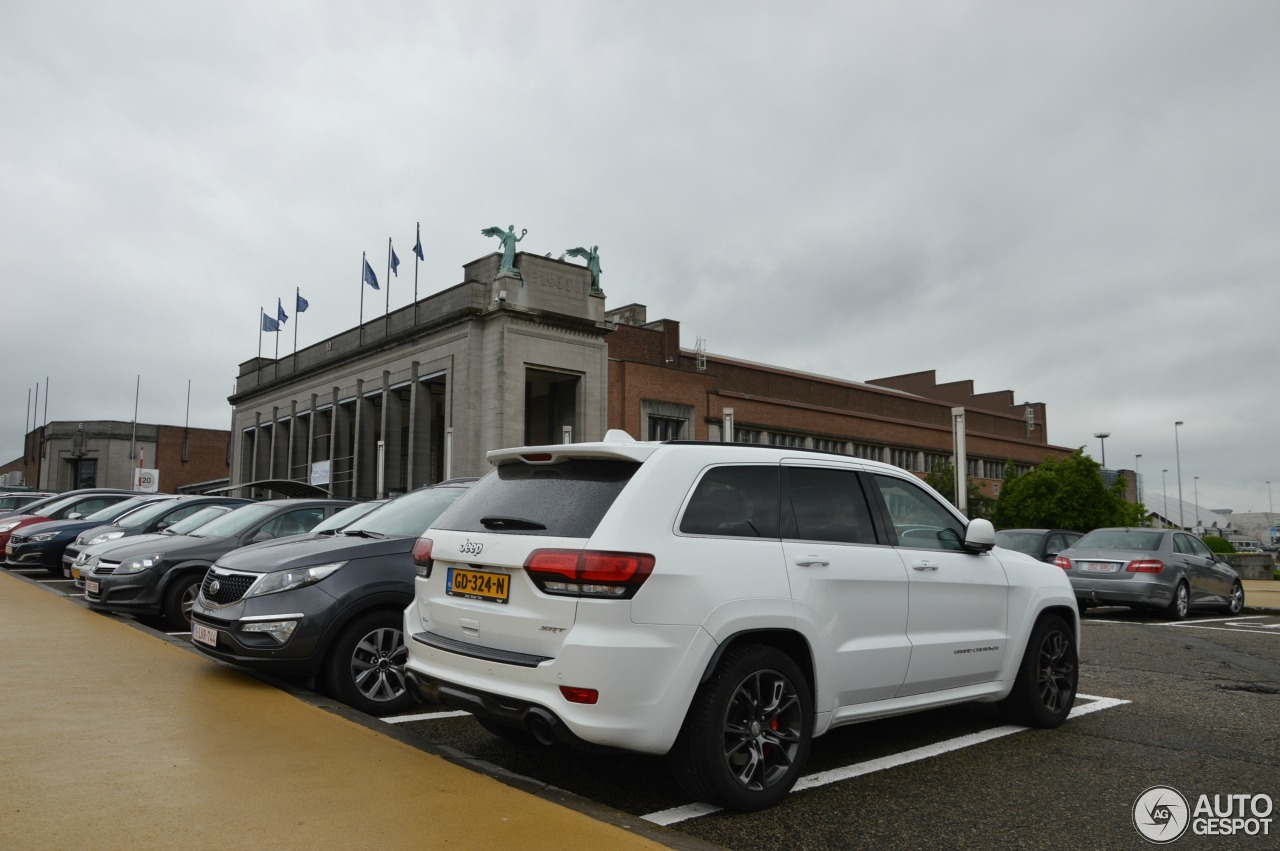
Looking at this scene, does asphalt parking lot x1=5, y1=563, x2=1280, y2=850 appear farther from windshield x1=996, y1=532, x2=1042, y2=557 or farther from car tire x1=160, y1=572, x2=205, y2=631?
windshield x1=996, y1=532, x2=1042, y2=557

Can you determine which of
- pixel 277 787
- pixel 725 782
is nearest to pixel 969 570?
pixel 725 782

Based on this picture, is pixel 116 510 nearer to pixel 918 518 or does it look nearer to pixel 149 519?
pixel 149 519

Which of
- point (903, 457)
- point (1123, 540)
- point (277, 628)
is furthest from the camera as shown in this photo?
point (903, 457)

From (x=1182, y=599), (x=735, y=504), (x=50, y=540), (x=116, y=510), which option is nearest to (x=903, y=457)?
(x=1182, y=599)

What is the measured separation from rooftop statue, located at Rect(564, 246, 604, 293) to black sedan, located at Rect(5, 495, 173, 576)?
30.2 m

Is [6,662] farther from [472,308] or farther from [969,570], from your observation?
[472,308]

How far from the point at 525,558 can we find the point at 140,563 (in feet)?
24.7

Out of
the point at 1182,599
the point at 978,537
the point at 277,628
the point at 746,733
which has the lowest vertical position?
the point at 1182,599

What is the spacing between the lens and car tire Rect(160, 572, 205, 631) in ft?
32.8

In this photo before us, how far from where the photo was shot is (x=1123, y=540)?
1521cm

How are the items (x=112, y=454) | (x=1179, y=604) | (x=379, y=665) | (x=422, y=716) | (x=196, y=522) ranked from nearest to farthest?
(x=422, y=716)
(x=379, y=665)
(x=196, y=522)
(x=1179, y=604)
(x=112, y=454)

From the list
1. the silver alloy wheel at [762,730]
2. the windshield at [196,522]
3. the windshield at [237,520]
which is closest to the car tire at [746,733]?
the silver alloy wheel at [762,730]

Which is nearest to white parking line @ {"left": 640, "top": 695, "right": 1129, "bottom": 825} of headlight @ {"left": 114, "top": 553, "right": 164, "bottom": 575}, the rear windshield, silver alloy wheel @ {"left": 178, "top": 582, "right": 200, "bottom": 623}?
the rear windshield

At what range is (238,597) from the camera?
6.84 metres
